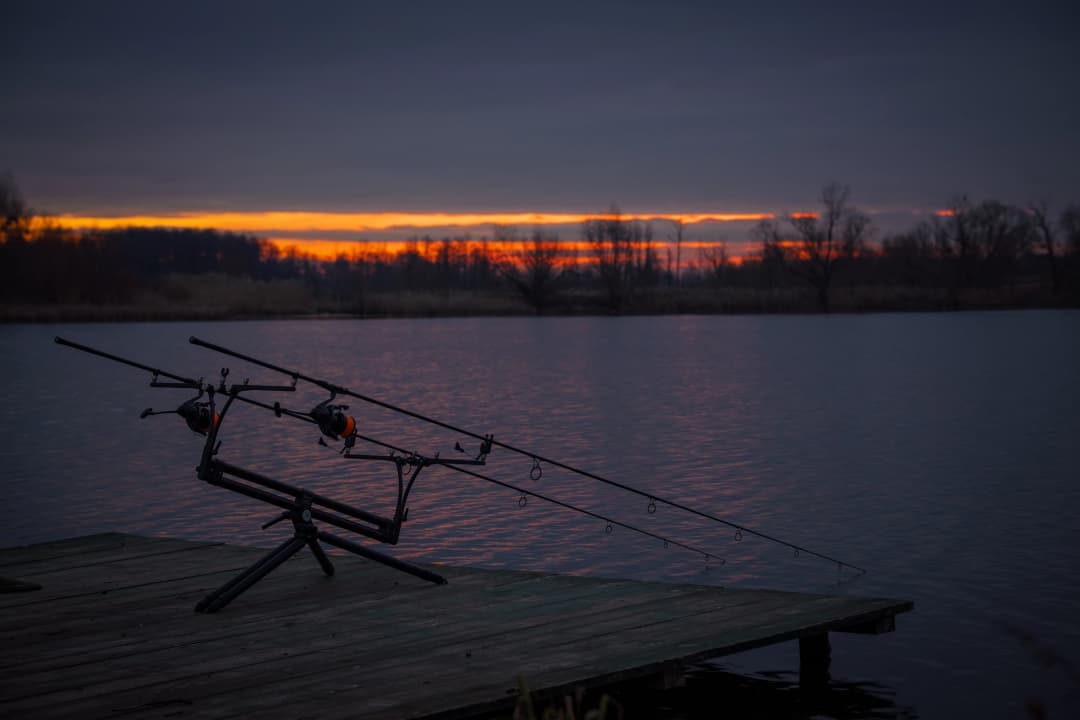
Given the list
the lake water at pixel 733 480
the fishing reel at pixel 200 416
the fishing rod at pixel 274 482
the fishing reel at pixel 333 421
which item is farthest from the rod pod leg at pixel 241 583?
the lake water at pixel 733 480

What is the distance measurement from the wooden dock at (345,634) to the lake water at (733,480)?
1.23m

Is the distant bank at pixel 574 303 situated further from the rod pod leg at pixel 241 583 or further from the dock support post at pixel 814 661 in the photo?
the dock support post at pixel 814 661

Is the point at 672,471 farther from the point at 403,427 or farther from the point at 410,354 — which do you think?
the point at 410,354

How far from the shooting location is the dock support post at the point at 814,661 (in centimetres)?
813

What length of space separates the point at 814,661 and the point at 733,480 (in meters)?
9.78

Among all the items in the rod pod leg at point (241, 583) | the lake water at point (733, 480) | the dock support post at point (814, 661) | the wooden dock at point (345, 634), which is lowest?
the lake water at point (733, 480)

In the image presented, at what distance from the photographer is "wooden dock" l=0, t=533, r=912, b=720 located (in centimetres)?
598

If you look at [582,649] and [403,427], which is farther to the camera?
[403,427]

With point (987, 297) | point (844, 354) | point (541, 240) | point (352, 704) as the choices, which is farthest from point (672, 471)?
point (987, 297)

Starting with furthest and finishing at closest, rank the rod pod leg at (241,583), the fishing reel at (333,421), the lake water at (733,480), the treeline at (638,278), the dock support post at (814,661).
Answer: the treeline at (638,278) < the lake water at (733,480) < the dock support post at (814,661) < the rod pod leg at (241,583) < the fishing reel at (333,421)

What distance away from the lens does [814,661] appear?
8164 mm

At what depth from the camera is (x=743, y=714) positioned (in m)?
7.76

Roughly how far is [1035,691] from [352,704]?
5133 millimetres

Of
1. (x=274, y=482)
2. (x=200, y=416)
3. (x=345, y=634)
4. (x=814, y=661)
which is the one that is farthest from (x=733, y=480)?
(x=200, y=416)
